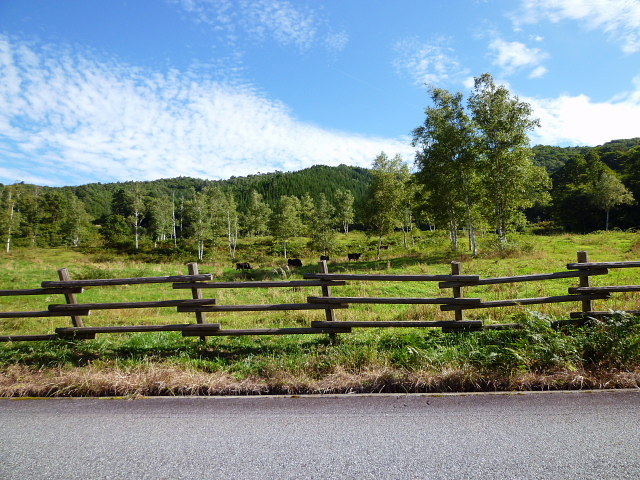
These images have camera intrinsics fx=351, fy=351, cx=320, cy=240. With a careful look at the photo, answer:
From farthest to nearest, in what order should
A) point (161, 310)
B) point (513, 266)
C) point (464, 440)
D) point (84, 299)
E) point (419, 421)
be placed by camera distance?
point (513, 266)
point (84, 299)
point (161, 310)
point (419, 421)
point (464, 440)

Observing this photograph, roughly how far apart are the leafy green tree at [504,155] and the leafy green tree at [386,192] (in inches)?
384

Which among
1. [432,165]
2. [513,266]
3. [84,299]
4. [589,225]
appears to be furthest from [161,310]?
[589,225]

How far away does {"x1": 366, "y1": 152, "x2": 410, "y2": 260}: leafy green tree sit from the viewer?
35844 mm

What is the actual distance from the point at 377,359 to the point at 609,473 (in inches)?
114

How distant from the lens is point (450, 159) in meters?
28.7

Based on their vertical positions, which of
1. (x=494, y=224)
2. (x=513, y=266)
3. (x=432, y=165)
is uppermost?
(x=432, y=165)

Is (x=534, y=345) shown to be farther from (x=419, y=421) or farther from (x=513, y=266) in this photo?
(x=513, y=266)

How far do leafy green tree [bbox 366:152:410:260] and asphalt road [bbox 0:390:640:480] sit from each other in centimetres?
3120

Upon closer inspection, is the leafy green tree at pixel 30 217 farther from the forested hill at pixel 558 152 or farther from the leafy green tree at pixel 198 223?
the forested hill at pixel 558 152

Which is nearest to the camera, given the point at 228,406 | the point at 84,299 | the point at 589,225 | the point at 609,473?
the point at 609,473

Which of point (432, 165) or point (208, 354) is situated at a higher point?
point (432, 165)

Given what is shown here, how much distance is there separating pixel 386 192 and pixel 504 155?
12.1 m

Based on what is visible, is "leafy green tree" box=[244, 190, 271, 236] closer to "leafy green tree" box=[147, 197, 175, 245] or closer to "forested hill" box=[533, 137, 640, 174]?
"leafy green tree" box=[147, 197, 175, 245]

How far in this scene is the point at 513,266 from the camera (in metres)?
19.6
